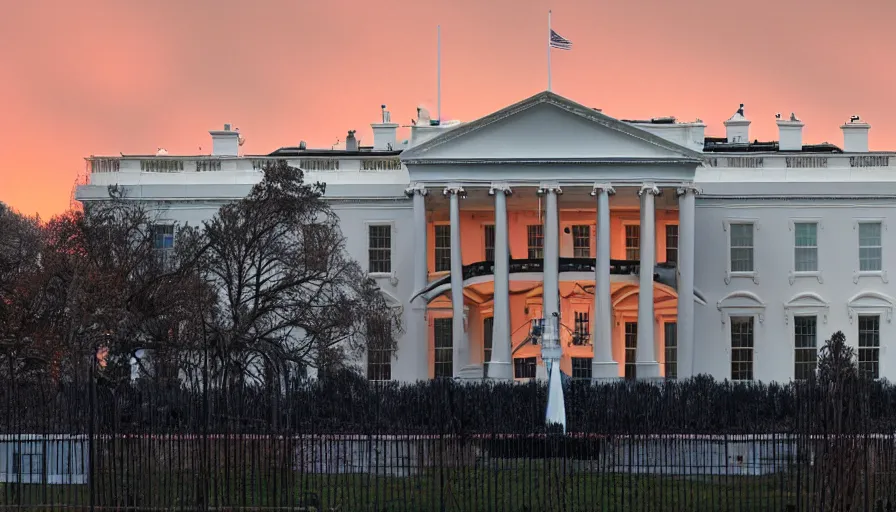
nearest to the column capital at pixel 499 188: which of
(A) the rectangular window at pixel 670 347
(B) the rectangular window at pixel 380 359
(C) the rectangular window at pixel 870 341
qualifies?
(B) the rectangular window at pixel 380 359

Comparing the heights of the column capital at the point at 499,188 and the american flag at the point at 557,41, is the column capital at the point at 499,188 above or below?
below

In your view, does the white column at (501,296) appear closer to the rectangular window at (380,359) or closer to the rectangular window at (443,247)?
the rectangular window at (380,359)

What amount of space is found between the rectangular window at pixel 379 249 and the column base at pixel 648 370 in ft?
37.1

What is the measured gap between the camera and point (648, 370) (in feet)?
182

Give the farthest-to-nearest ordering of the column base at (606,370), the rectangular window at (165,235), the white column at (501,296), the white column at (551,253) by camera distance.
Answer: the rectangular window at (165,235), the white column at (551,253), the white column at (501,296), the column base at (606,370)

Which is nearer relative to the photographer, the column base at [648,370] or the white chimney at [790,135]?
the column base at [648,370]

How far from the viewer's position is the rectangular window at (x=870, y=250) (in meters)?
61.3

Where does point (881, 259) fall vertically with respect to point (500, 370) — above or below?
above

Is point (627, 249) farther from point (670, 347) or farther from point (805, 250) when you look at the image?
point (805, 250)

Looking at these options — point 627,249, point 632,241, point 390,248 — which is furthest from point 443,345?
point 632,241

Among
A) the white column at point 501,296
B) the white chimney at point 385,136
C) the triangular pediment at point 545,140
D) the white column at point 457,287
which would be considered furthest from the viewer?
the white chimney at point 385,136

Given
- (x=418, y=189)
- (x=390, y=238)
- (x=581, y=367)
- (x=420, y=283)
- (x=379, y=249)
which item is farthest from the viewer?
(x=390, y=238)

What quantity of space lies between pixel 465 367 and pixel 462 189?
6.54m

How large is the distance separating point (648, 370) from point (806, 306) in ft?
30.1
